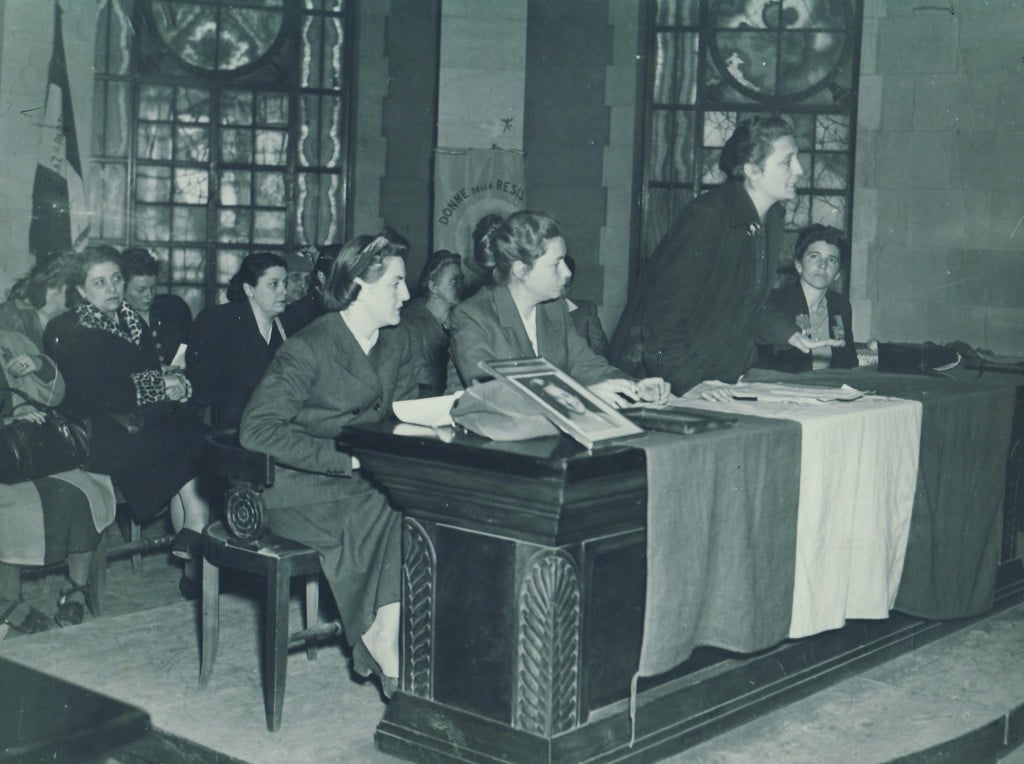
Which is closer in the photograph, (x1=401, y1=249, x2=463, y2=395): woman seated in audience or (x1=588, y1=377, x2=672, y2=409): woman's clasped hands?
(x1=588, y1=377, x2=672, y2=409): woman's clasped hands

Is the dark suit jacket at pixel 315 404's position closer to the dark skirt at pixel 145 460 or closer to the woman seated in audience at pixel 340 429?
the woman seated in audience at pixel 340 429

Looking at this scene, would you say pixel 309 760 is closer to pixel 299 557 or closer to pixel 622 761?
pixel 299 557

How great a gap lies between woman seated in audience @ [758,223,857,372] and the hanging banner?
10.3 feet

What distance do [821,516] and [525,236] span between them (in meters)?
1.25

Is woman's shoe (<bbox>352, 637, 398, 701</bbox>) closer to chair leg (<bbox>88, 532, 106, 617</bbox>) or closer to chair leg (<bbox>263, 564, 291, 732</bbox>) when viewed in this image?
chair leg (<bbox>263, 564, 291, 732</bbox>)

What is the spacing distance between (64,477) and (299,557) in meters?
1.73

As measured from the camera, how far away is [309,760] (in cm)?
338

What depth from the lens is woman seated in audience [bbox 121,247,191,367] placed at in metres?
6.96

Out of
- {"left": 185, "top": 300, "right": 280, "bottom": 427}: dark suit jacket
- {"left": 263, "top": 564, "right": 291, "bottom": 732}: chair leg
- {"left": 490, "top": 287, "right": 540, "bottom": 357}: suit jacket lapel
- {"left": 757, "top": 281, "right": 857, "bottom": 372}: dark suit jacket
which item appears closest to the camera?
{"left": 263, "top": 564, "right": 291, "bottom": 732}: chair leg

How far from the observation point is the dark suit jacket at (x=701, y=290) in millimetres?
4273

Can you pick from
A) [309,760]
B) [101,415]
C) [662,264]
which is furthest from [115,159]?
[309,760]

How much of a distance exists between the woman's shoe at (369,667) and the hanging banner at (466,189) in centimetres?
546

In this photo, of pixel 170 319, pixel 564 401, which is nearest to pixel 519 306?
pixel 564 401

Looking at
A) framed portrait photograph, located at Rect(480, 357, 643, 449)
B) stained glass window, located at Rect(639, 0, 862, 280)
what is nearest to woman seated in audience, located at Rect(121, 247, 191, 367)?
framed portrait photograph, located at Rect(480, 357, 643, 449)
